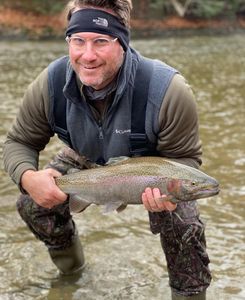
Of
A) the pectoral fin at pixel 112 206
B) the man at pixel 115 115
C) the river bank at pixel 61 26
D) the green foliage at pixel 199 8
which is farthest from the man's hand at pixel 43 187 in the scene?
the green foliage at pixel 199 8

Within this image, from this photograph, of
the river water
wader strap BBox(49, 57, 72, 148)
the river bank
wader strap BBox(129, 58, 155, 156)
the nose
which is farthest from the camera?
the river bank

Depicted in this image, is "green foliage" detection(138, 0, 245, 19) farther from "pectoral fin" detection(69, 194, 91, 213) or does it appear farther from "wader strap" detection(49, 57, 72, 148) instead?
"pectoral fin" detection(69, 194, 91, 213)

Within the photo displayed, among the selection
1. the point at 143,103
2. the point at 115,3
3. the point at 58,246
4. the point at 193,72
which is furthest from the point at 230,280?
the point at 193,72

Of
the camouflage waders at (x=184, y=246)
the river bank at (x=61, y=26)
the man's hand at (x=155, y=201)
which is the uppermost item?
the man's hand at (x=155, y=201)

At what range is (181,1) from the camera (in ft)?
161

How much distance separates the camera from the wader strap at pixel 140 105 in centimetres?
385

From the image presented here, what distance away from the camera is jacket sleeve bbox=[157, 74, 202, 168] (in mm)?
3781

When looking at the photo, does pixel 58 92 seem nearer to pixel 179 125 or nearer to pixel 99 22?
pixel 99 22

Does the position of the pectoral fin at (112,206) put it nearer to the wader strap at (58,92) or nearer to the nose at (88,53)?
the wader strap at (58,92)

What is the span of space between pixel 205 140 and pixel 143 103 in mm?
5829

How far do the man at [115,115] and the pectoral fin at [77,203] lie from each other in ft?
0.17

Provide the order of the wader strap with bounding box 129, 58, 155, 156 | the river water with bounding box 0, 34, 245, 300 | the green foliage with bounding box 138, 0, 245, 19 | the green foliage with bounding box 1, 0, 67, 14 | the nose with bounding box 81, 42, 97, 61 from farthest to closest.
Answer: the green foliage with bounding box 138, 0, 245, 19 → the green foliage with bounding box 1, 0, 67, 14 → the river water with bounding box 0, 34, 245, 300 → the wader strap with bounding box 129, 58, 155, 156 → the nose with bounding box 81, 42, 97, 61

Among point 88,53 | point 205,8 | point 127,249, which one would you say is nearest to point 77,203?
point 88,53

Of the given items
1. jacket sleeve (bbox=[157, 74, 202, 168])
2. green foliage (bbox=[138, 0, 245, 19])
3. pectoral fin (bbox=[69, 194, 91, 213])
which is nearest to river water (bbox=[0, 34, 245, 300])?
pectoral fin (bbox=[69, 194, 91, 213])
